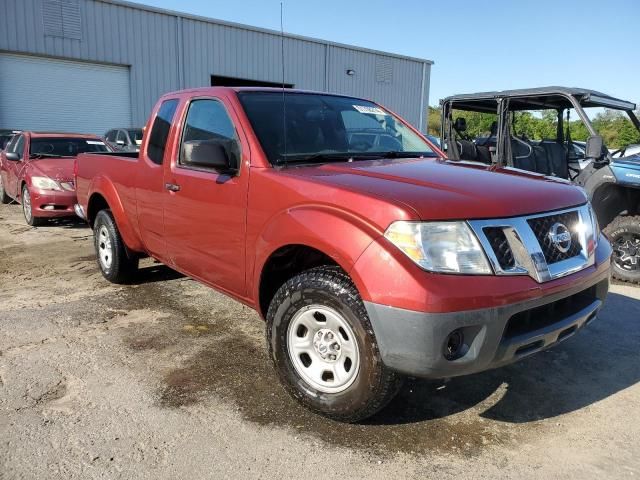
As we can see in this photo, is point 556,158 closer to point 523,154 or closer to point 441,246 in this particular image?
point 523,154

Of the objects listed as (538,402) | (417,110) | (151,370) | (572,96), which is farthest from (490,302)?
(417,110)

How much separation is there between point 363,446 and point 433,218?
46.3 inches

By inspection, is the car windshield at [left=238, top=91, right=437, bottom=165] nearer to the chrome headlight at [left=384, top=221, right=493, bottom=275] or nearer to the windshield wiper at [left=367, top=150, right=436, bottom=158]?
the windshield wiper at [left=367, top=150, right=436, bottom=158]

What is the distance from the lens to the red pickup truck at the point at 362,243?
93.0 inches

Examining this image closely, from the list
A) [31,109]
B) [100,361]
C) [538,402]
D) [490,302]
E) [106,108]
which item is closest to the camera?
[490,302]

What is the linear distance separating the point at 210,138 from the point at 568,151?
4.35m

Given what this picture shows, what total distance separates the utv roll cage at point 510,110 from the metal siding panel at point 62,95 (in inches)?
634

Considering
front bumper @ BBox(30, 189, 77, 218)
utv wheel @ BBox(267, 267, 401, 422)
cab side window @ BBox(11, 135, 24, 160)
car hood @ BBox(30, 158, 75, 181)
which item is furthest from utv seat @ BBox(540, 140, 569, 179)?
cab side window @ BBox(11, 135, 24, 160)

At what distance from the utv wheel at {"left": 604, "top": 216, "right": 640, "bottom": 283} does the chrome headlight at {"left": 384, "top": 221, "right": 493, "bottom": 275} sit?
4046 mm

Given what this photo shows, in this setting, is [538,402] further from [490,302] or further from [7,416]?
[7,416]

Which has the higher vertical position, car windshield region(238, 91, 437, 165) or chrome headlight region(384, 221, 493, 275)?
car windshield region(238, 91, 437, 165)

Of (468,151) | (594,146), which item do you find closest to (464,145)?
(468,151)

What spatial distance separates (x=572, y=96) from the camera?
5.46m

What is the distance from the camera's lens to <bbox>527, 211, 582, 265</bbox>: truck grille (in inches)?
103
